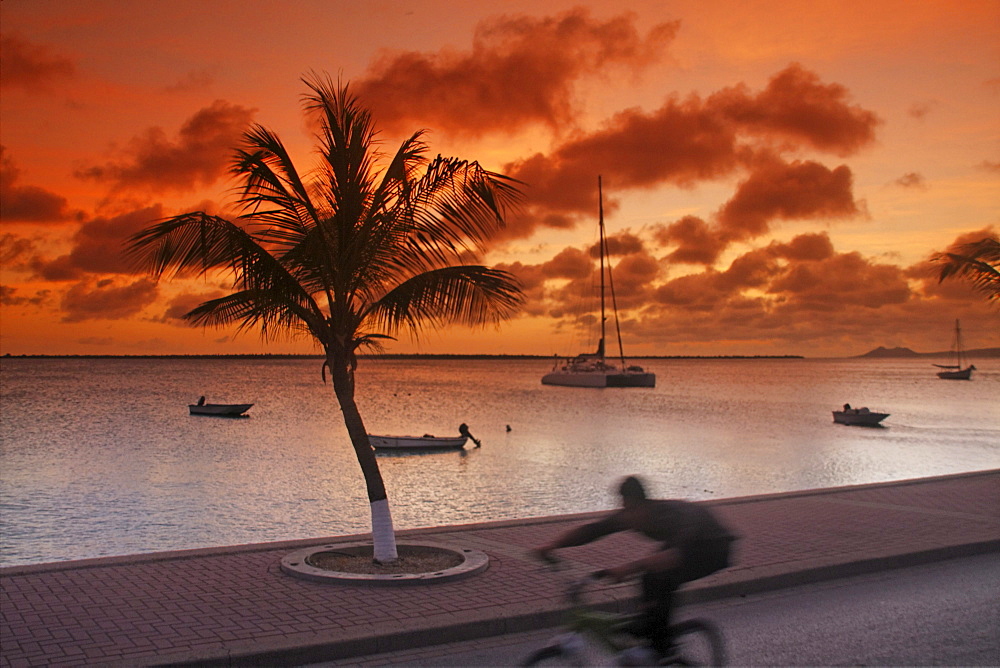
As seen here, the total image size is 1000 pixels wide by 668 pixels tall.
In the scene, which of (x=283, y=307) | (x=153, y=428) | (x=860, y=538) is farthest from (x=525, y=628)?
(x=153, y=428)

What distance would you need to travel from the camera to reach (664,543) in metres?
4.99

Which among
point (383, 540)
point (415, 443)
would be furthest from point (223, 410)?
point (383, 540)

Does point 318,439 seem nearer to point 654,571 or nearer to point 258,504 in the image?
point 258,504

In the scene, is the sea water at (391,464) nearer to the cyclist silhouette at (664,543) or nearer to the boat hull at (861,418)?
the boat hull at (861,418)

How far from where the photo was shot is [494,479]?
31656mm

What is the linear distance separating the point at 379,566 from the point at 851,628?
4810 millimetres

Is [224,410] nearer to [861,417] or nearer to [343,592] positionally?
[861,417]

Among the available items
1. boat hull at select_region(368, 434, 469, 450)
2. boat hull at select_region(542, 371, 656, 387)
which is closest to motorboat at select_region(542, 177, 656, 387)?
boat hull at select_region(542, 371, 656, 387)

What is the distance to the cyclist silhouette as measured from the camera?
4828mm

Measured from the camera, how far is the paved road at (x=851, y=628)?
21.4ft

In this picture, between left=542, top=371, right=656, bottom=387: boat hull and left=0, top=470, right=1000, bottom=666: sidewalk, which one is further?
left=542, top=371, right=656, bottom=387: boat hull

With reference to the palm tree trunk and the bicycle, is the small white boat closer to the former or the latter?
the palm tree trunk

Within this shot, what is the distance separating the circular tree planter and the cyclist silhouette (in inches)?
159

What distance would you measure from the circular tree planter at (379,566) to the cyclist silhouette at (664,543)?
4050 mm
